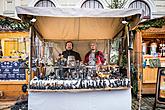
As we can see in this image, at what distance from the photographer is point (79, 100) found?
6.02 meters

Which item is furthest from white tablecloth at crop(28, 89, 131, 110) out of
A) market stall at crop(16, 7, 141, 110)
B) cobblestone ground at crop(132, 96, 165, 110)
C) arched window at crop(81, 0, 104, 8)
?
arched window at crop(81, 0, 104, 8)

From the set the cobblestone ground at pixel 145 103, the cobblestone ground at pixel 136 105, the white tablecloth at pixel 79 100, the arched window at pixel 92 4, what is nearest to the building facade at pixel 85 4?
the arched window at pixel 92 4

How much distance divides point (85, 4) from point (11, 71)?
7.28 m

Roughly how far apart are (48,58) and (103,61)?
5.43 ft

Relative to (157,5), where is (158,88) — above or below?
below

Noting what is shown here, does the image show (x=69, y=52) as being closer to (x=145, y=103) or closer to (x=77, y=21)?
(x=77, y=21)

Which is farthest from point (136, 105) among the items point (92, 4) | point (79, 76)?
point (92, 4)

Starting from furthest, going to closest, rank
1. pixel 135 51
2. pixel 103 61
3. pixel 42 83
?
1. pixel 135 51
2. pixel 103 61
3. pixel 42 83

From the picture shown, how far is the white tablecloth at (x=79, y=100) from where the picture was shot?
235 inches

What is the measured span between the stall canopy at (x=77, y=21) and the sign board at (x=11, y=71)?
2.01 m

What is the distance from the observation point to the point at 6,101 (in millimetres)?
9102

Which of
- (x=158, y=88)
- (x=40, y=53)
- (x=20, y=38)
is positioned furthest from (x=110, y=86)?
(x=20, y=38)

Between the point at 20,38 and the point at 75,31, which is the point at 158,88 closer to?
the point at 75,31

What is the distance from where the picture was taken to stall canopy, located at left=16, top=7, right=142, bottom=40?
553cm
